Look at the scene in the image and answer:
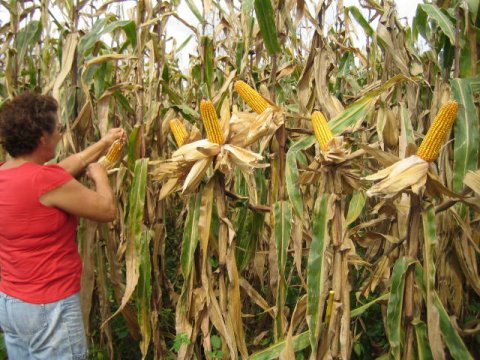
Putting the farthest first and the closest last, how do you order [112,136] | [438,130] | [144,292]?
[144,292] → [112,136] → [438,130]

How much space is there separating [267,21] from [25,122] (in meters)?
1.37

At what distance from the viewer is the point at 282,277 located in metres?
2.56

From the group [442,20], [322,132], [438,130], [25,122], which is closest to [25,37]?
[25,122]

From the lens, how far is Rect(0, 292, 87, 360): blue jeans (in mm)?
2338

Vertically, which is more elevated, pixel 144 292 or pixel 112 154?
pixel 112 154

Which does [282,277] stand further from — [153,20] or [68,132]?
[153,20]

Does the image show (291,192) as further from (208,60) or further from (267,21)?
(208,60)

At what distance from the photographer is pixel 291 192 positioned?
98.1 inches

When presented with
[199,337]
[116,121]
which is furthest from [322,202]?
[116,121]

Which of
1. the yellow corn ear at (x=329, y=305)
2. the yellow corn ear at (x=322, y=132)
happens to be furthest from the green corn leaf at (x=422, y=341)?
the yellow corn ear at (x=322, y=132)

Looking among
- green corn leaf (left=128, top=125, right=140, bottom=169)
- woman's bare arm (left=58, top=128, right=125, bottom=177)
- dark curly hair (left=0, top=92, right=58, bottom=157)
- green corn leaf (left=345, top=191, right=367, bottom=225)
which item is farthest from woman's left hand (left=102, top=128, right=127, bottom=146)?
green corn leaf (left=345, top=191, right=367, bottom=225)

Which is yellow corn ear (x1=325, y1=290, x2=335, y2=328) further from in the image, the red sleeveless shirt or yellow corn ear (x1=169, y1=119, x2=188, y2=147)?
the red sleeveless shirt

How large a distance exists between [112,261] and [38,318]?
2.71 feet

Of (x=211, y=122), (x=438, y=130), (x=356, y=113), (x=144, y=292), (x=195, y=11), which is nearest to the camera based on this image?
(x=438, y=130)
